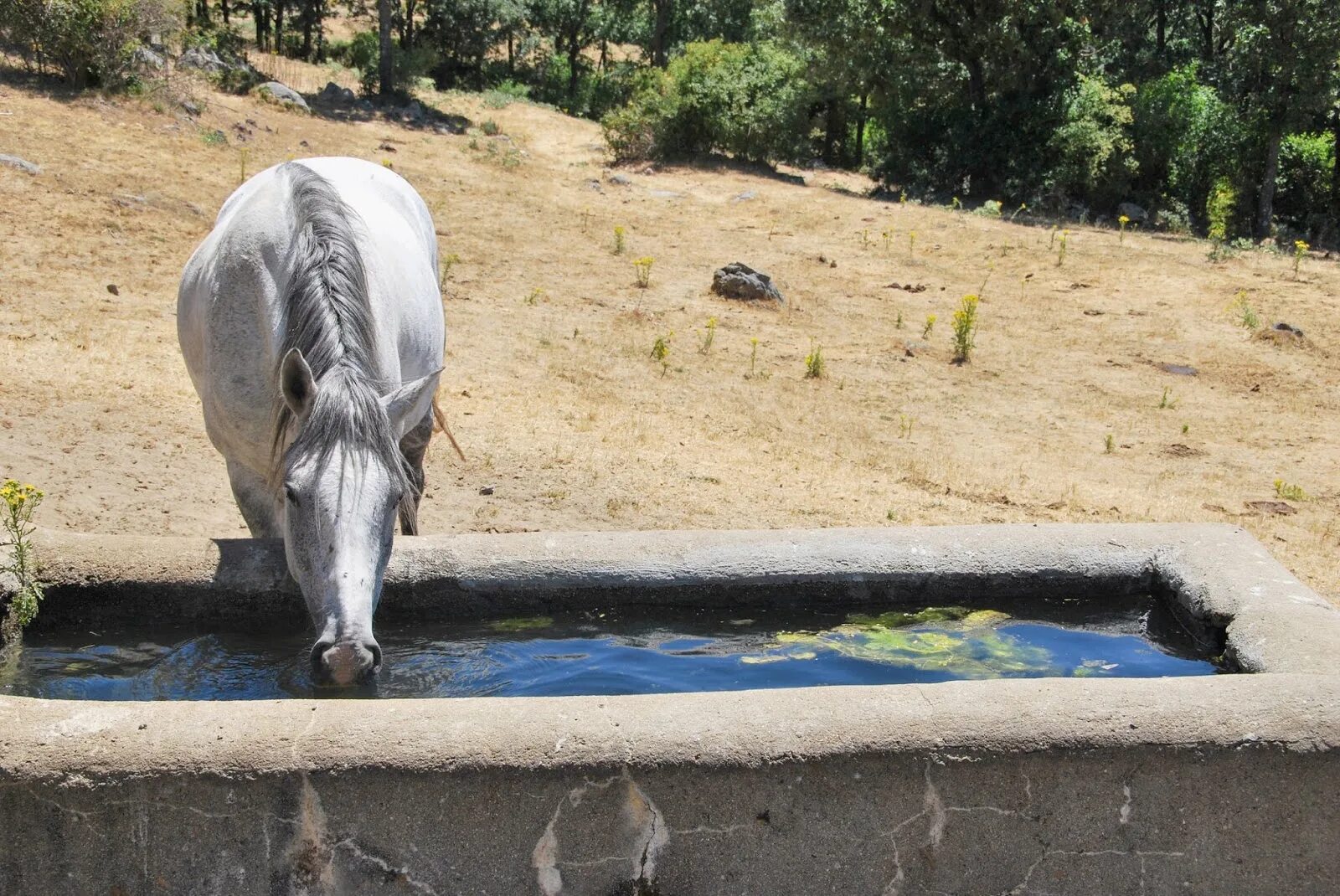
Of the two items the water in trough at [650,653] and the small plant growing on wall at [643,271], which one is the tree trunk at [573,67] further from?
the water in trough at [650,653]

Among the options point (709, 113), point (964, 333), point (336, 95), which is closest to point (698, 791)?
point (964, 333)

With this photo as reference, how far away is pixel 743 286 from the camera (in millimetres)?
12352

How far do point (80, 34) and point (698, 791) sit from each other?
48.8 ft

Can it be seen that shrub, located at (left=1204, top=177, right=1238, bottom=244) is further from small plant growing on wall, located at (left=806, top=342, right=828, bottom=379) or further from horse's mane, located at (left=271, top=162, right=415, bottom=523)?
horse's mane, located at (left=271, top=162, right=415, bottom=523)

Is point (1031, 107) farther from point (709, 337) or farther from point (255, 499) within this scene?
point (255, 499)

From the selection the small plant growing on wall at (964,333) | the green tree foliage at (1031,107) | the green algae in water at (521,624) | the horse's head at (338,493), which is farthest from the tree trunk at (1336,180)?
the horse's head at (338,493)

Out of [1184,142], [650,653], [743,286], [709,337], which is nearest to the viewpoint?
[650,653]

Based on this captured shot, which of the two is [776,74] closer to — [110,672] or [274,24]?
[274,24]

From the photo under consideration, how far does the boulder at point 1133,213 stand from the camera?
20.2 meters

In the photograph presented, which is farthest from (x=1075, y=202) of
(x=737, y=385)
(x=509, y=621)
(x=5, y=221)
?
(x=509, y=621)

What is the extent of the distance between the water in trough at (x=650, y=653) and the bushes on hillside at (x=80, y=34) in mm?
13143

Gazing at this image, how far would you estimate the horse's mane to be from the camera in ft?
11.0

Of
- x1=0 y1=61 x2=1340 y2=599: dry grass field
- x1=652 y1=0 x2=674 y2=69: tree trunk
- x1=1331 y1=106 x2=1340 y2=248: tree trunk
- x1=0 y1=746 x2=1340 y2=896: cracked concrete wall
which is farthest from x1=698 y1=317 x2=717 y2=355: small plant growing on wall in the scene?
x1=652 y1=0 x2=674 y2=69: tree trunk

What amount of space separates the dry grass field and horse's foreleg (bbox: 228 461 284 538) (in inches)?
69.9
